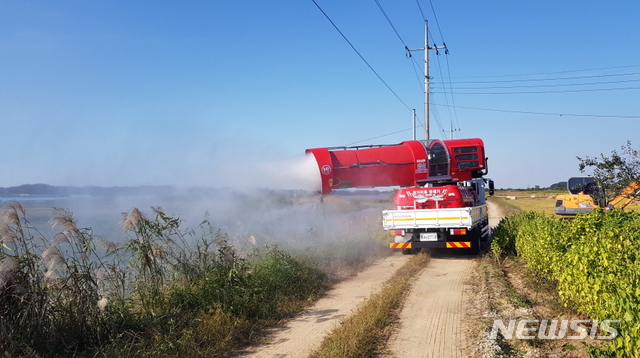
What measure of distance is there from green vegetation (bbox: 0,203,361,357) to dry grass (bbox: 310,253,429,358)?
4.18 feet

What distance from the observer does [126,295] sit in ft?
21.3

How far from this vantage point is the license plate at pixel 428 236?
13086 mm

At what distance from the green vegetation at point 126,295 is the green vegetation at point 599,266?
4.32 meters

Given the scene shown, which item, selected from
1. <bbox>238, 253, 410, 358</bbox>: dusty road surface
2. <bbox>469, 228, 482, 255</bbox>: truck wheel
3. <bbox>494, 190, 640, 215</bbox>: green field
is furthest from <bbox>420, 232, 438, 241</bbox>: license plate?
<bbox>494, 190, 640, 215</bbox>: green field

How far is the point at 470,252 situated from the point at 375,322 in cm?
845

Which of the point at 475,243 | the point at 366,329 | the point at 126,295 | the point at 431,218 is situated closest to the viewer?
the point at 366,329

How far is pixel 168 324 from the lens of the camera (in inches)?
240

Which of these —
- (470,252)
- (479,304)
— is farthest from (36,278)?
(470,252)

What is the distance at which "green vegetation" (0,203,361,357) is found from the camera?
196 inches

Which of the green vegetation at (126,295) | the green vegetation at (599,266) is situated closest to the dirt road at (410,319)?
the green vegetation at (126,295)

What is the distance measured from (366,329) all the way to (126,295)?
347cm

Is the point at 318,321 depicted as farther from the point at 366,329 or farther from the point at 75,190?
the point at 75,190

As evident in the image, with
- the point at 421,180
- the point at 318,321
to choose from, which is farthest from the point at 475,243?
the point at 318,321

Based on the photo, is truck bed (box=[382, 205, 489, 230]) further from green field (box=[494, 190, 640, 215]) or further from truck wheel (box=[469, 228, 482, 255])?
green field (box=[494, 190, 640, 215])
